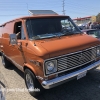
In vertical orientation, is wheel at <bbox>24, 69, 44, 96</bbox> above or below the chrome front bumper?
below

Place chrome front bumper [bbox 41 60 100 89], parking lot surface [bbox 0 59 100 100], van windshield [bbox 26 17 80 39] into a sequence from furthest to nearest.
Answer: van windshield [bbox 26 17 80 39] → parking lot surface [bbox 0 59 100 100] → chrome front bumper [bbox 41 60 100 89]

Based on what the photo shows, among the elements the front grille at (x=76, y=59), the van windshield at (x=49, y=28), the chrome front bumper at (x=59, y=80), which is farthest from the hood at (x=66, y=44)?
the chrome front bumper at (x=59, y=80)

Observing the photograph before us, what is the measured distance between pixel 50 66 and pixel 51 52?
0.32 m

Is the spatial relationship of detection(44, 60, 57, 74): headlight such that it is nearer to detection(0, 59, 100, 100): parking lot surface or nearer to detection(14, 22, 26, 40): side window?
detection(0, 59, 100, 100): parking lot surface

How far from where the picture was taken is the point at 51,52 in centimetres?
357

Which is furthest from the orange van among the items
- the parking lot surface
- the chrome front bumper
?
the parking lot surface

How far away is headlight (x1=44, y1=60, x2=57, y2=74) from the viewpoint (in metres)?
3.56

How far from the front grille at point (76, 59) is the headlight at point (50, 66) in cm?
10

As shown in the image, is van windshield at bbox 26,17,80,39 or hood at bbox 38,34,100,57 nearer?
hood at bbox 38,34,100,57

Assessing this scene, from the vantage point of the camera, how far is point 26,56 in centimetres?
423

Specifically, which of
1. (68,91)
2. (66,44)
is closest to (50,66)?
(66,44)

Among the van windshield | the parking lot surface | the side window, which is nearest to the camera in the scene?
the parking lot surface

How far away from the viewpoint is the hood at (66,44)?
3653mm

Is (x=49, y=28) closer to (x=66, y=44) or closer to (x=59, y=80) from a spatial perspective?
→ (x=66, y=44)
